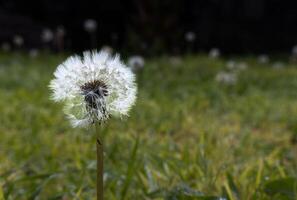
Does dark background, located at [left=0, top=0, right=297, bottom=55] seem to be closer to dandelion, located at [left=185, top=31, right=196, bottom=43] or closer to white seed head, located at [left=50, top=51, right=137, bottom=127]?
dandelion, located at [left=185, top=31, right=196, bottom=43]

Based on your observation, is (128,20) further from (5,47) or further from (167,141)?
(167,141)

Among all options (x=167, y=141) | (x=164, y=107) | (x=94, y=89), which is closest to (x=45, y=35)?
(x=164, y=107)

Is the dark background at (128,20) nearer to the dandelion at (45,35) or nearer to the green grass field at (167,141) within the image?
the dandelion at (45,35)

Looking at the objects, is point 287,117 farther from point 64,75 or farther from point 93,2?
point 93,2

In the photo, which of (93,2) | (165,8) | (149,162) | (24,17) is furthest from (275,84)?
(24,17)

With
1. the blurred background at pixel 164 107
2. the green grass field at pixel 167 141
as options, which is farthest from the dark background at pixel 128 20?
the green grass field at pixel 167 141

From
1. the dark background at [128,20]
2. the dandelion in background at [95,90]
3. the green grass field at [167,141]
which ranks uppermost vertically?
the dark background at [128,20]

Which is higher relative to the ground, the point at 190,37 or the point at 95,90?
the point at 190,37
